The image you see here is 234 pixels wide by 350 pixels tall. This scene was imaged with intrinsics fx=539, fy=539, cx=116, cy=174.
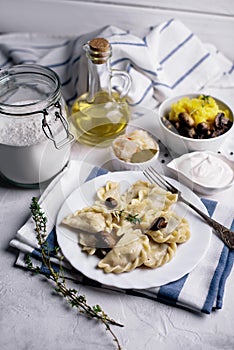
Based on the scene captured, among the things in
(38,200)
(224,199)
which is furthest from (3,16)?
(224,199)

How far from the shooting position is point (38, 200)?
4.51 feet

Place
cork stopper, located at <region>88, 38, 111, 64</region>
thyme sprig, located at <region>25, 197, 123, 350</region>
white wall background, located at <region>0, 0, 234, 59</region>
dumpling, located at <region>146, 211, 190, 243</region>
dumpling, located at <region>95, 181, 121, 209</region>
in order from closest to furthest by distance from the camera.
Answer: thyme sprig, located at <region>25, 197, 123, 350</region>
dumpling, located at <region>146, 211, 190, 243</region>
dumpling, located at <region>95, 181, 121, 209</region>
cork stopper, located at <region>88, 38, 111, 64</region>
white wall background, located at <region>0, 0, 234, 59</region>

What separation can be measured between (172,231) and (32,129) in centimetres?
42

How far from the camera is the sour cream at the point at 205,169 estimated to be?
137 cm

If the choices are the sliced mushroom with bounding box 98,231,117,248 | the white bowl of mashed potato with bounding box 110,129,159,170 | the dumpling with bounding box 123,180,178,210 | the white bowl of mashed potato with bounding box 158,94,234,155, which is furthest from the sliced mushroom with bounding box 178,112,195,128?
the sliced mushroom with bounding box 98,231,117,248

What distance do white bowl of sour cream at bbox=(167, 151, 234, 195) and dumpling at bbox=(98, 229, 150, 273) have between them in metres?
0.25

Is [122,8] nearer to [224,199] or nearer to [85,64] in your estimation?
[85,64]

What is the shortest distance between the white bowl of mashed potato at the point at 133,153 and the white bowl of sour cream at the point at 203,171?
63 millimetres

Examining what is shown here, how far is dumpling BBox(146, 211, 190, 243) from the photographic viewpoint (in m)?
1.21

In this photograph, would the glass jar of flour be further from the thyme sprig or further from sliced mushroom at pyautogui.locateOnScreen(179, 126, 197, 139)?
sliced mushroom at pyautogui.locateOnScreen(179, 126, 197, 139)

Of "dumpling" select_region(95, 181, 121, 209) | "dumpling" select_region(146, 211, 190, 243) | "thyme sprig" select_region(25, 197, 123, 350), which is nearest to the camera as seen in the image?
"thyme sprig" select_region(25, 197, 123, 350)

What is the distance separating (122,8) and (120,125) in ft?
1.74

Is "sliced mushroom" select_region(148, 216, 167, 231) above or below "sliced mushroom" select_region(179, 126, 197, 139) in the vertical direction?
below

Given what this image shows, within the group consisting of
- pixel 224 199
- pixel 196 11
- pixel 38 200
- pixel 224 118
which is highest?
pixel 196 11
